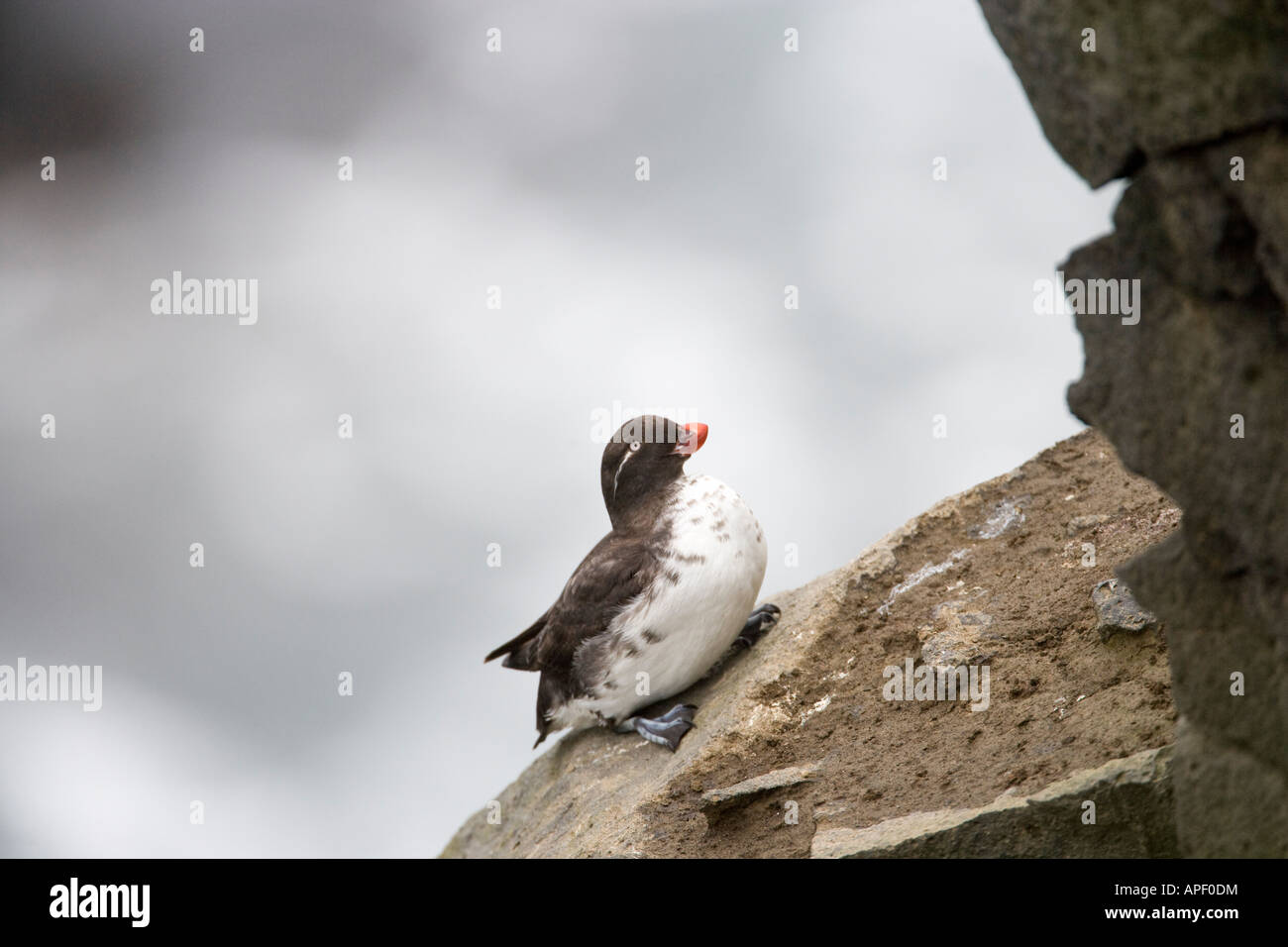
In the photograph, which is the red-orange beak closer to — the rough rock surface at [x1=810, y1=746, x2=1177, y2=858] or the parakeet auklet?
the parakeet auklet

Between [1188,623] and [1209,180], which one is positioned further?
[1188,623]

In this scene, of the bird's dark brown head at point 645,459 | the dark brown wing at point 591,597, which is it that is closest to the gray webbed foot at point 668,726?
the dark brown wing at point 591,597

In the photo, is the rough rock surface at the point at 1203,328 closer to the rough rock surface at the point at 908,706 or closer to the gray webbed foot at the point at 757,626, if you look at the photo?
the rough rock surface at the point at 908,706

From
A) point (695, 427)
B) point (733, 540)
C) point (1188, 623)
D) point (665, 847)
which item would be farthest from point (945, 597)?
point (1188, 623)

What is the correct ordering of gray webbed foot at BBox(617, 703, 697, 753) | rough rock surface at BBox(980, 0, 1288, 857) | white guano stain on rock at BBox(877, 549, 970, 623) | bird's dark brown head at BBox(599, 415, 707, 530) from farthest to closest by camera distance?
bird's dark brown head at BBox(599, 415, 707, 530), white guano stain on rock at BBox(877, 549, 970, 623), gray webbed foot at BBox(617, 703, 697, 753), rough rock surface at BBox(980, 0, 1288, 857)

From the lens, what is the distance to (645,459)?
571 centimetres

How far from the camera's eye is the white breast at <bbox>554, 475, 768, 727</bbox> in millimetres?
5293

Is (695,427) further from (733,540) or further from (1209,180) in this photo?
(1209,180)

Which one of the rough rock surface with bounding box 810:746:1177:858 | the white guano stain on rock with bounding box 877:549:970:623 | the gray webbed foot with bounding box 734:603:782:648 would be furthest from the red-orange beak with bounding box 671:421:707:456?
the rough rock surface with bounding box 810:746:1177:858

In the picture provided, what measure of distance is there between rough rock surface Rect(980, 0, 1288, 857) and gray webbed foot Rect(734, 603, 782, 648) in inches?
108

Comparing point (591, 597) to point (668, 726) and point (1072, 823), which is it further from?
point (1072, 823)

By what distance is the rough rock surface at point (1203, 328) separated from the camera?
8.02ft

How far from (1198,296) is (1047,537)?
9.50 feet
